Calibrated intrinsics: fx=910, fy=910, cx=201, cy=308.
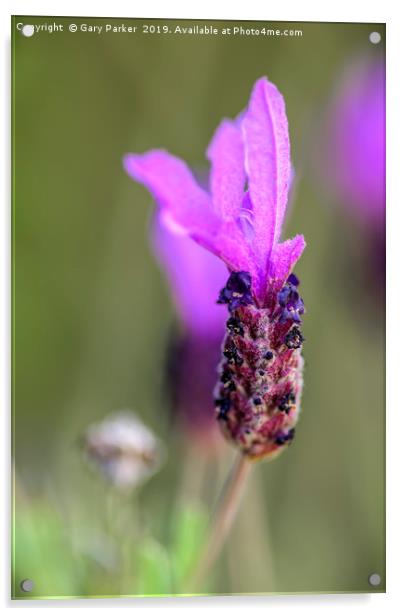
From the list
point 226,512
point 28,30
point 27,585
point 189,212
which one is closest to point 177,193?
point 189,212

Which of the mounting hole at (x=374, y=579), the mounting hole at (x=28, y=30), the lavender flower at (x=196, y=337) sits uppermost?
the mounting hole at (x=28, y=30)

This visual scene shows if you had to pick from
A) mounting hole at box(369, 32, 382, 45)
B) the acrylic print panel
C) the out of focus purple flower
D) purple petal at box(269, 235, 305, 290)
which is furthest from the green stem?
mounting hole at box(369, 32, 382, 45)

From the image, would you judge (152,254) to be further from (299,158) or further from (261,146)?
(261,146)

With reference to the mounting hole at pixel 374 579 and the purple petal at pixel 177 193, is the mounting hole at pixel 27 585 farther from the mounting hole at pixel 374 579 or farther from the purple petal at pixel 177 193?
the purple petal at pixel 177 193

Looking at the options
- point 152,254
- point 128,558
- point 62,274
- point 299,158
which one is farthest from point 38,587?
point 299,158

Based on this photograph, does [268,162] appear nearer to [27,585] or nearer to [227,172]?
[227,172]

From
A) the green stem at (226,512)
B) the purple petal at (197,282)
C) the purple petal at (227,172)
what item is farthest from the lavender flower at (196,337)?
the purple petal at (227,172)
